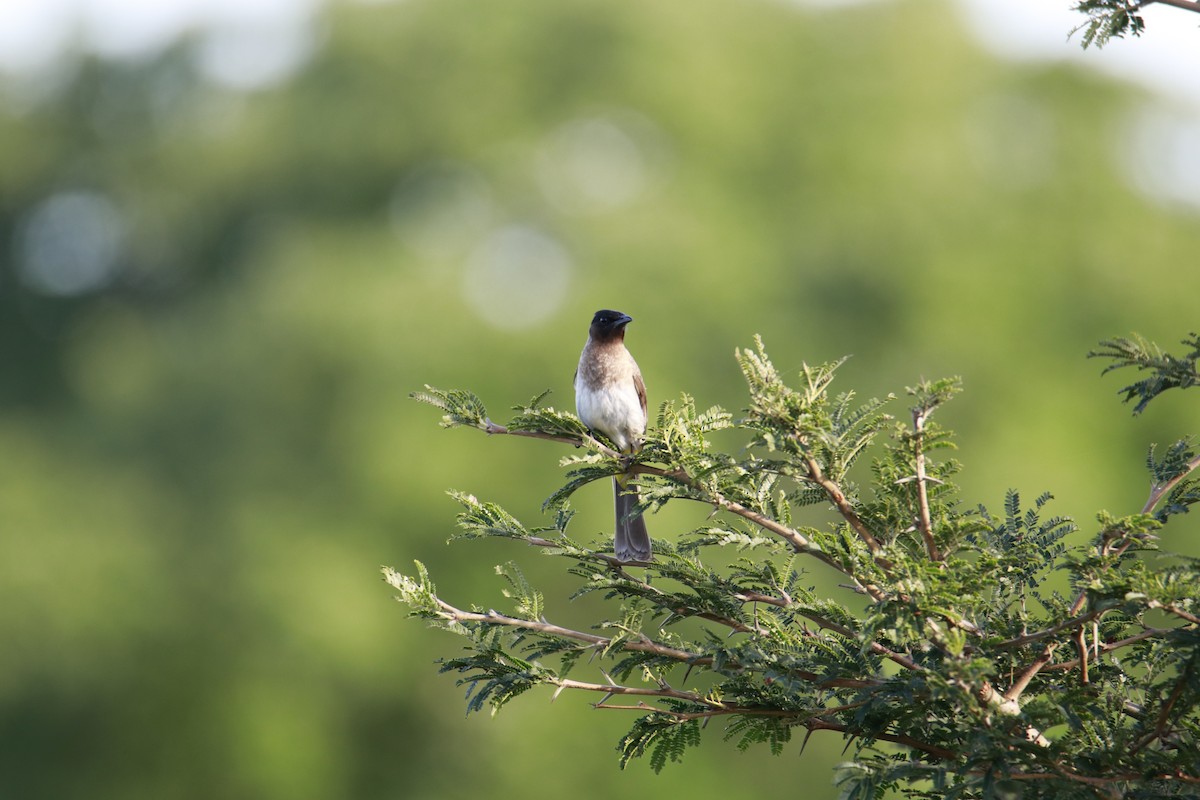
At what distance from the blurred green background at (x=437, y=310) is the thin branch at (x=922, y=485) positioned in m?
8.00

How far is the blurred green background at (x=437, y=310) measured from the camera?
40.1 feet

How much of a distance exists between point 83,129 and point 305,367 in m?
7.38

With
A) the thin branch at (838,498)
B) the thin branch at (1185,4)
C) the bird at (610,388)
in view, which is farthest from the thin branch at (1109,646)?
the bird at (610,388)

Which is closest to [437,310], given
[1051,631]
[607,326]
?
[607,326]

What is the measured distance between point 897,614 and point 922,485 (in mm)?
357

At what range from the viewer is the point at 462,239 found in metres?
14.1

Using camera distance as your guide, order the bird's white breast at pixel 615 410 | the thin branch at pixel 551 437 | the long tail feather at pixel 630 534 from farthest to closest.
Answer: the bird's white breast at pixel 615 410 → the long tail feather at pixel 630 534 → the thin branch at pixel 551 437

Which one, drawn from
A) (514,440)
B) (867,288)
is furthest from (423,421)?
(867,288)

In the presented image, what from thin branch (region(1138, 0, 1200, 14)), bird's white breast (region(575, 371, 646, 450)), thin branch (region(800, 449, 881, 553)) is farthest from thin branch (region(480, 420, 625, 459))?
bird's white breast (region(575, 371, 646, 450))

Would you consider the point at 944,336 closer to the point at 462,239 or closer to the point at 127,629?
the point at 462,239

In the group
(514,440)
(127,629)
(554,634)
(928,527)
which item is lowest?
(127,629)

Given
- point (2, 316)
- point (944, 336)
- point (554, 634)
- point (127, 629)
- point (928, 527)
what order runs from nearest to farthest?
point (928, 527)
point (554, 634)
point (127, 629)
point (944, 336)
point (2, 316)

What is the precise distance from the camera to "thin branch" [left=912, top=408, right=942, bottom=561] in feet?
9.79

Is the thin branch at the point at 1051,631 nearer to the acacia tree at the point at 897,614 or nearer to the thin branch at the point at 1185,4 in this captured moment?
the acacia tree at the point at 897,614
